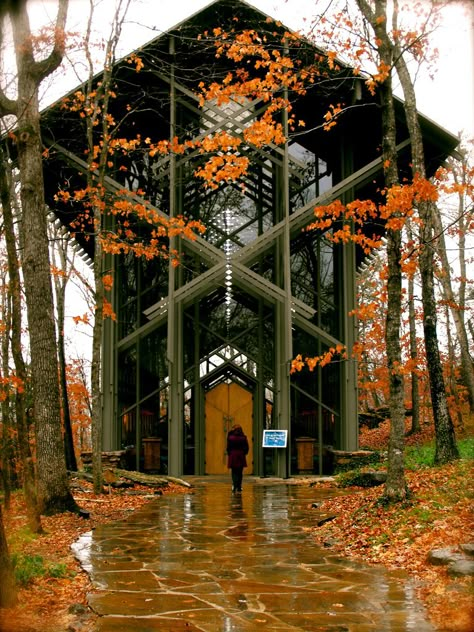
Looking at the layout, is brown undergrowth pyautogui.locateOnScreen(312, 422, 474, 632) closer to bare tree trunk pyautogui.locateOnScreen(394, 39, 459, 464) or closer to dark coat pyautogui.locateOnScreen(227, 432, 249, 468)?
→ bare tree trunk pyautogui.locateOnScreen(394, 39, 459, 464)

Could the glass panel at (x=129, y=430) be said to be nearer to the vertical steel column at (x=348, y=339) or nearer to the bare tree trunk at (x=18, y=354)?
the vertical steel column at (x=348, y=339)

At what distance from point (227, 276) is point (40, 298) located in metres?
10.6

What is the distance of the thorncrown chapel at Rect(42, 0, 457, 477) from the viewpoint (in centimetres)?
1955

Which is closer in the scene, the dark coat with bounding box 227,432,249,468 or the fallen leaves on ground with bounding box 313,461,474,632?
the fallen leaves on ground with bounding box 313,461,474,632

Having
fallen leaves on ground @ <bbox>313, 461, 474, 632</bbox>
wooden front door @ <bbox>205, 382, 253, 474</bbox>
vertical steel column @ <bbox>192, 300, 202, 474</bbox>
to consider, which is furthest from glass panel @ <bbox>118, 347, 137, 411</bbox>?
fallen leaves on ground @ <bbox>313, 461, 474, 632</bbox>

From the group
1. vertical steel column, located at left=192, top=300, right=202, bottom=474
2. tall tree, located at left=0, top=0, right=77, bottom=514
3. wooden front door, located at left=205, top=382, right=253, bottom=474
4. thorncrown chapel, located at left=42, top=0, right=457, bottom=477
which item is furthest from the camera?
wooden front door, located at left=205, top=382, right=253, bottom=474

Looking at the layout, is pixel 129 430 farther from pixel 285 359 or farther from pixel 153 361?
pixel 285 359

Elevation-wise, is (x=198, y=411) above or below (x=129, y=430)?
above

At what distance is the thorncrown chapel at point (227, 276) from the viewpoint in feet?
64.1

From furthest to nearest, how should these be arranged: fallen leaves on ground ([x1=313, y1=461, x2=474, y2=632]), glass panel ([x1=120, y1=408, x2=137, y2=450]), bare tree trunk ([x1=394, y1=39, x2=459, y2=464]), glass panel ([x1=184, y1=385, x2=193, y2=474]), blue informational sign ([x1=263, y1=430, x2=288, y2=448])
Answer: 1. glass panel ([x1=184, y1=385, x2=193, y2=474])
2. glass panel ([x1=120, y1=408, x2=137, y2=450])
3. blue informational sign ([x1=263, y1=430, x2=288, y2=448])
4. bare tree trunk ([x1=394, y1=39, x2=459, y2=464])
5. fallen leaves on ground ([x1=313, y1=461, x2=474, y2=632])

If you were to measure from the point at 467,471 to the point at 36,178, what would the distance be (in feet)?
27.5

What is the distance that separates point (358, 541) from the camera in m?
9.16

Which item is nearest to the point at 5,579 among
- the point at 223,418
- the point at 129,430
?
the point at 129,430

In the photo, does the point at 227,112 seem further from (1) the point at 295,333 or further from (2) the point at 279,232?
(1) the point at 295,333
